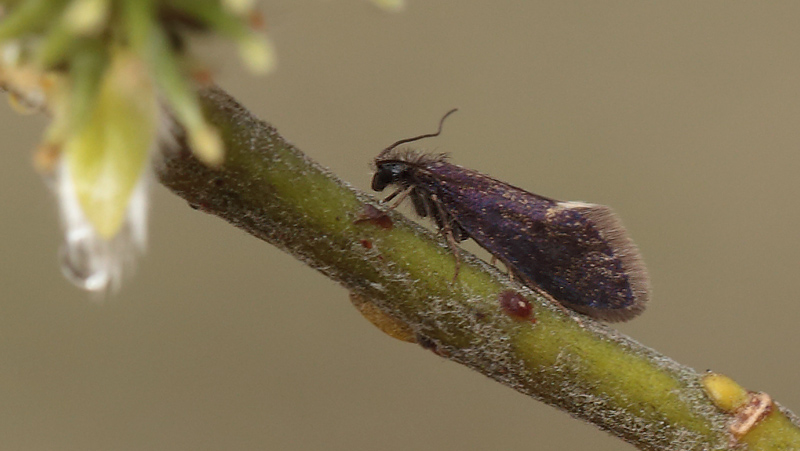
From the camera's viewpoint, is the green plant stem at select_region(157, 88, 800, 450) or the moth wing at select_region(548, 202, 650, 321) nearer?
the green plant stem at select_region(157, 88, 800, 450)

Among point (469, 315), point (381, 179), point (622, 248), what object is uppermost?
point (381, 179)

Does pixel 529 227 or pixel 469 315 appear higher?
pixel 529 227

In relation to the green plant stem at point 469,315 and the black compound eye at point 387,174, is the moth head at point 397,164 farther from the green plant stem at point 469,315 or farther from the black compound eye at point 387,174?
the green plant stem at point 469,315

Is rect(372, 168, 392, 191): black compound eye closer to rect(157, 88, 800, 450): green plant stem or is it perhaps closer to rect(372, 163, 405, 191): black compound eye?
rect(372, 163, 405, 191): black compound eye

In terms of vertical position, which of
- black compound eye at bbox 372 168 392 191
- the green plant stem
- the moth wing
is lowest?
the green plant stem

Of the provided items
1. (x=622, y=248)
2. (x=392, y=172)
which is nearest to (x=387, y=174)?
(x=392, y=172)

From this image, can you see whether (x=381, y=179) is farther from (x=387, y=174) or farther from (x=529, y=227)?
(x=529, y=227)

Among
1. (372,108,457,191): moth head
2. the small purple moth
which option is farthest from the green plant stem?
(372,108,457,191): moth head
